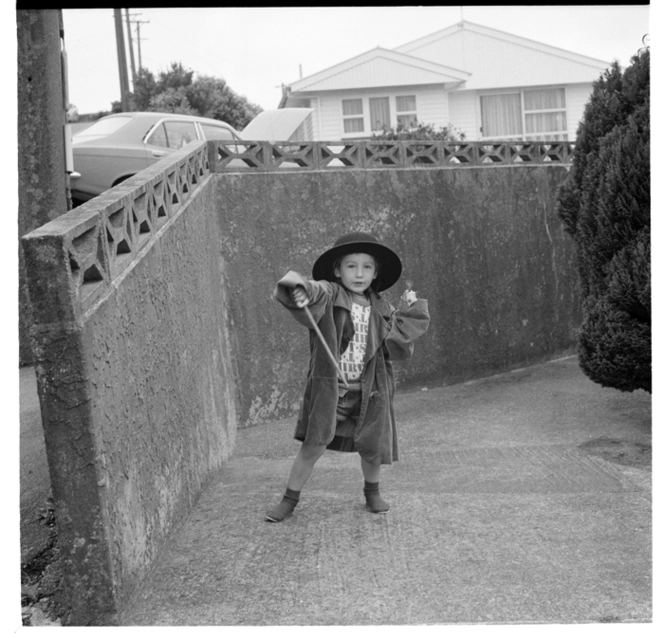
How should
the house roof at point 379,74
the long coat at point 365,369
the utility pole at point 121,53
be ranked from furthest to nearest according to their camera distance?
the utility pole at point 121,53 → the house roof at point 379,74 → the long coat at point 365,369

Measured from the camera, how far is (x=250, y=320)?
7.49 meters

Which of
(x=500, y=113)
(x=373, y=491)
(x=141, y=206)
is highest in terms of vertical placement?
(x=500, y=113)

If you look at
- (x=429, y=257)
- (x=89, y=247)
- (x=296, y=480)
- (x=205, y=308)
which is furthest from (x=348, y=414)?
(x=429, y=257)

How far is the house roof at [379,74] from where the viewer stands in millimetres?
20578

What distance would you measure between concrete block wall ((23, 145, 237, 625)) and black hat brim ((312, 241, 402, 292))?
32.8 inches

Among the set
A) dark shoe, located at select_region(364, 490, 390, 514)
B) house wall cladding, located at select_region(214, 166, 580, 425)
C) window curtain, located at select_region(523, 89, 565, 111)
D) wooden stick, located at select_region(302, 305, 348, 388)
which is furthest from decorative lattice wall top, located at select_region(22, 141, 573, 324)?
window curtain, located at select_region(523, 89, 565, 111)

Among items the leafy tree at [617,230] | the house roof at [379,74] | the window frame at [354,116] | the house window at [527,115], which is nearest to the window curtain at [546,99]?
the house window at [527,115]

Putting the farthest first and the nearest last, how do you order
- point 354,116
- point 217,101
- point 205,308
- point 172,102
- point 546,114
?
point 217,101 < point 172,102 < point 546,114 < point 354,116 < point 205,308

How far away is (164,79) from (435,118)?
508 inches

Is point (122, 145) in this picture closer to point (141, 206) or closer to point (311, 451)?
point (141, 206)

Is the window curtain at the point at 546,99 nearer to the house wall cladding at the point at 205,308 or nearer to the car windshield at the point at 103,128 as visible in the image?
the house wall cladding at the point at 205,308

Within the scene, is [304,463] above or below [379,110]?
below

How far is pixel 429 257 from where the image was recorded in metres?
8.50

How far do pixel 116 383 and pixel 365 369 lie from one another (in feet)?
4.80
